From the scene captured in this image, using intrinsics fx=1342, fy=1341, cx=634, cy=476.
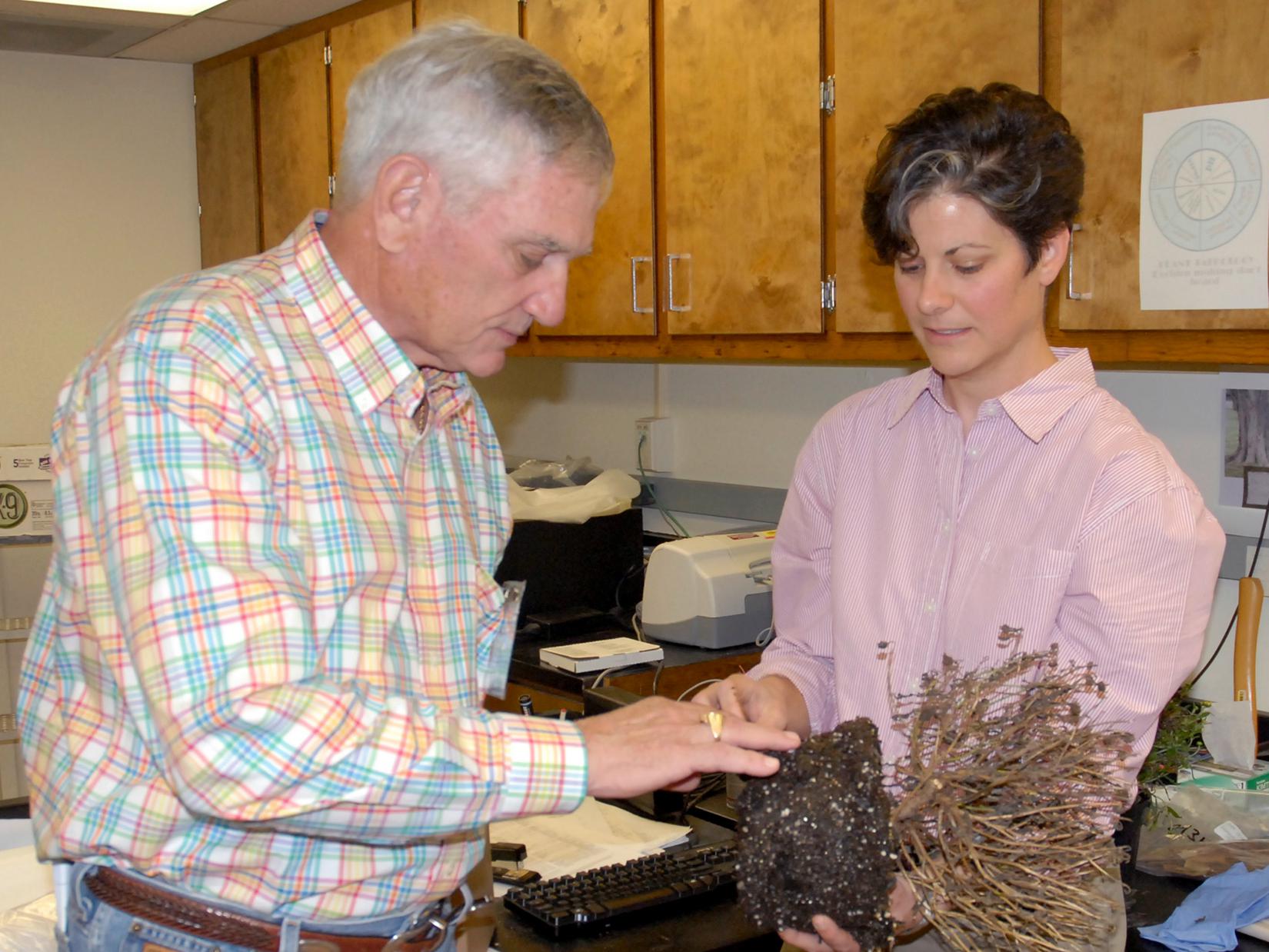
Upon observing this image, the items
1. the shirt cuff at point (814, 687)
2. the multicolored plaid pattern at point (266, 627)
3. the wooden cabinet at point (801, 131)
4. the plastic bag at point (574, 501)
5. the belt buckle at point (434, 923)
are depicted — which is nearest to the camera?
the multicolored plaid pattern at point (266, 627)

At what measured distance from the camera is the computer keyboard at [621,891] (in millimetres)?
1546

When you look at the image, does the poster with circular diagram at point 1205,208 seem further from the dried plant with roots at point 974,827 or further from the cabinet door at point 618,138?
the cabinet door at point 618,138

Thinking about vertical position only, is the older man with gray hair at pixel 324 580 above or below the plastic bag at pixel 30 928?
above

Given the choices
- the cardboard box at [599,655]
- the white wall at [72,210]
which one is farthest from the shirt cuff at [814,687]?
the white wall at [72,210]

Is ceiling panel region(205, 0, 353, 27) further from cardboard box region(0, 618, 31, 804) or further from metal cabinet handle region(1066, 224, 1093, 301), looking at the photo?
metal cabinet handle region(1066, 224, 1093, 301)

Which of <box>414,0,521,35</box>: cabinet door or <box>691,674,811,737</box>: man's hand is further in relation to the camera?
<box>414,0,521,35</box>: cabinet door

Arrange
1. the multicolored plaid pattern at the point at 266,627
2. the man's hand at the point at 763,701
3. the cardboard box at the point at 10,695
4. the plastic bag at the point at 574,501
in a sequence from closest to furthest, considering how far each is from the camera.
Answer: the multicolored plaid pattern at the point at 266,627, the man's hand at the point at 763,701, the plastic bag at the point at 574,501, the cardboard box at the point at 10,695

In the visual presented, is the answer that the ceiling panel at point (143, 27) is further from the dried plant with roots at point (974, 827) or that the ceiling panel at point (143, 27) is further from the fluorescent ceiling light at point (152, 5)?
the dried plant with roots at point (974, 827)

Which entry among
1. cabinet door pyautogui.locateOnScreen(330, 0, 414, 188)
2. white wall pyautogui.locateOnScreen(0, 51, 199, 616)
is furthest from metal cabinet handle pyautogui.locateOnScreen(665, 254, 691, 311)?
white wall pyautogui.locateOnScreen(0, 51, 199, 616)

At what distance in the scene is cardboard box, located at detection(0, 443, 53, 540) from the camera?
3836 millimetres

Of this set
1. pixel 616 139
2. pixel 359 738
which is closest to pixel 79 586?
pixel 359 738

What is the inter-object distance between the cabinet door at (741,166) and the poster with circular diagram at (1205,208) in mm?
694

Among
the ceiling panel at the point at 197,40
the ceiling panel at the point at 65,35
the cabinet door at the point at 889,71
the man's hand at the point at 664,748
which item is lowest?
the man's hand at the point at 664,748

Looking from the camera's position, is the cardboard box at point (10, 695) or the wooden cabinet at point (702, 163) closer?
the wooden cabinet at point (702, 163)
